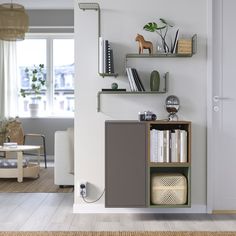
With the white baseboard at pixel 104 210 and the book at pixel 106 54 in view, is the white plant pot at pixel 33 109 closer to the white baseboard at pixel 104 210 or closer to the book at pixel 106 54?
the white baseboard at pixel 104 210

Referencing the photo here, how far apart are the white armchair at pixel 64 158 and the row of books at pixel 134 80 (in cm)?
160

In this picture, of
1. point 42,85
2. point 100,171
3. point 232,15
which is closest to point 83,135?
point 100,171

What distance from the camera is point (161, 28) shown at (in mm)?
3990

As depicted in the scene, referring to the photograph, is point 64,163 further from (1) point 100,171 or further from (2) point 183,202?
(2) point 183,202

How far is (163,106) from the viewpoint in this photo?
409cm

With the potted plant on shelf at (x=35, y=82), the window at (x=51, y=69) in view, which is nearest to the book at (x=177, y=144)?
the window at (x=51, y=69)

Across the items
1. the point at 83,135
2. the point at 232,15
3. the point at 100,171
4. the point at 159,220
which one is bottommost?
the point at 159,220

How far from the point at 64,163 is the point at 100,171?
4.32 ft

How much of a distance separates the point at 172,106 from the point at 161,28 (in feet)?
2.26

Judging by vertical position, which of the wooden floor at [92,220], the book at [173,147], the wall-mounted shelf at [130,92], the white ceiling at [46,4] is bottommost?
the wooden floor at [92,220]

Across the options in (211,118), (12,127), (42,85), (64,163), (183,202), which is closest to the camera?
(183,202)

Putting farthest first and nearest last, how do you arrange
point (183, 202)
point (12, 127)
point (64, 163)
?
1. point (12, 127)
2. point (64, 163)
3. point (183, 202)

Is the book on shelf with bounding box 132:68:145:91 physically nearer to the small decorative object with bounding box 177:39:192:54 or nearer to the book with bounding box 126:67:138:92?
the book with bounding box 126:67:138:92

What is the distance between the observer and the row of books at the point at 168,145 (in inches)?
149
